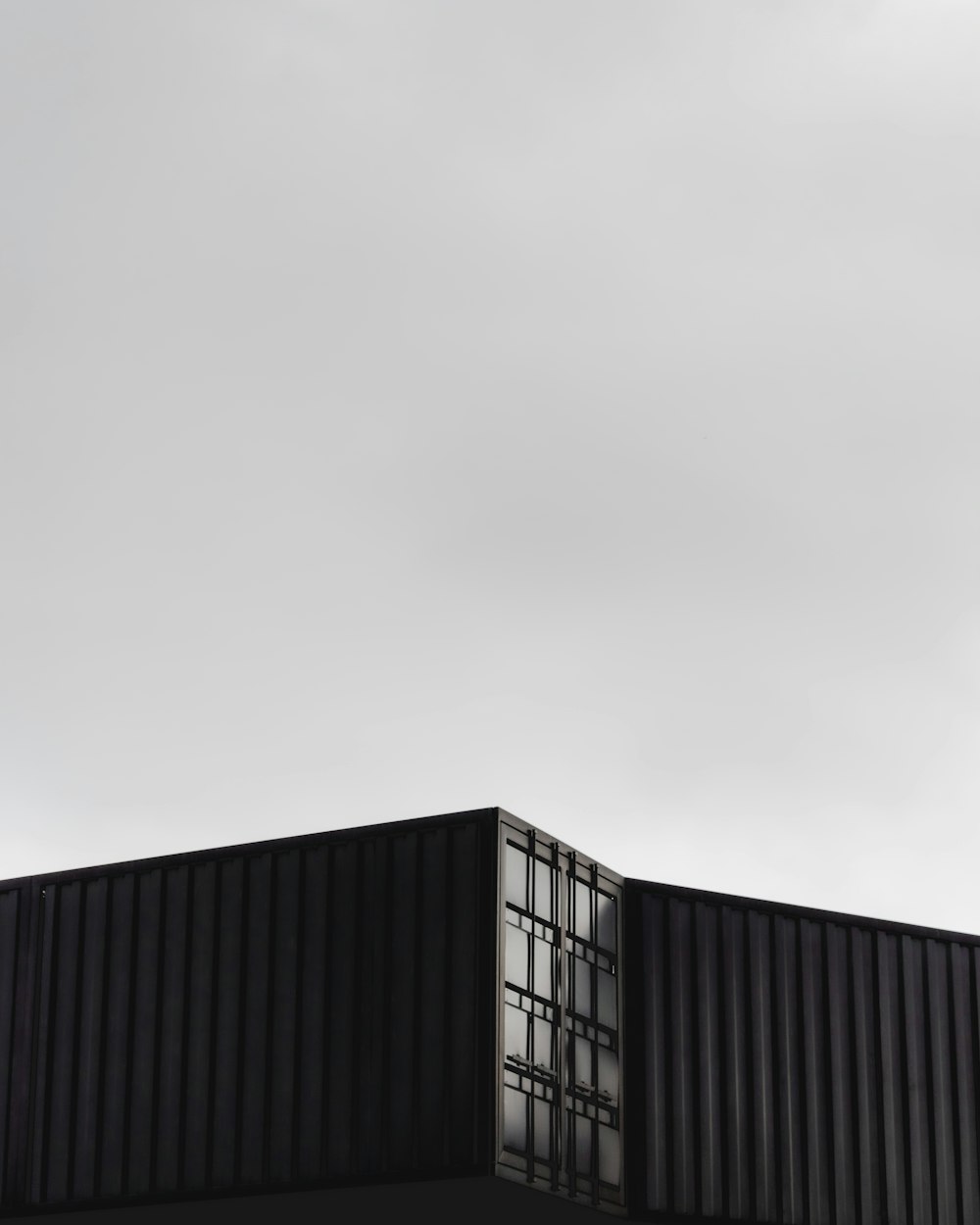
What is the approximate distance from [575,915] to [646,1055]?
320 centimetres

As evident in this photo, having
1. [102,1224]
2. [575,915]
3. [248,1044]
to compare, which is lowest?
[102,1224]

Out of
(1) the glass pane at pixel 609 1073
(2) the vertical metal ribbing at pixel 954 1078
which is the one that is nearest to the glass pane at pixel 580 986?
(1) the glass pane at pixel 609 1073

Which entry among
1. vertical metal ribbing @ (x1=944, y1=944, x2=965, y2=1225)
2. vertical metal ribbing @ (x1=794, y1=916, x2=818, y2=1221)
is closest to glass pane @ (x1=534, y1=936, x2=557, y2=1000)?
vertical metal ribbing @ (x1=794, y1=916, x2=818, y2=1221)

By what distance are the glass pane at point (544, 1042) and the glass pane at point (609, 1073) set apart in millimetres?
1924

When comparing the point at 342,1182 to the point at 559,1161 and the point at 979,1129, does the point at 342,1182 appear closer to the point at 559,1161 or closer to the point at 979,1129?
the point at 559,1161

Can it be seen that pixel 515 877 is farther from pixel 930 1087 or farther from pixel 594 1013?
pixel 930 1087

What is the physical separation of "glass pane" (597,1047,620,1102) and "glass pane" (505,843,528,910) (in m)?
3.70

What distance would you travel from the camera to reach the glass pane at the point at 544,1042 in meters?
33.5

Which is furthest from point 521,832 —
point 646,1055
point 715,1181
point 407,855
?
point 715,1181

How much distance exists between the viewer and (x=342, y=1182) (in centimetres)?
3288

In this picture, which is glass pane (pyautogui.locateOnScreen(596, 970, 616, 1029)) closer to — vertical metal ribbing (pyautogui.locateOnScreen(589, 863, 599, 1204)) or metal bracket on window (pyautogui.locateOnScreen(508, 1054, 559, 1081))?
vertical metal ribbing (pyautogui.locateOnScreen(589, 863, 599, 1204))

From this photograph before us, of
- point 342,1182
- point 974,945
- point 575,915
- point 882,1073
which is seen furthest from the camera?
point 974,945

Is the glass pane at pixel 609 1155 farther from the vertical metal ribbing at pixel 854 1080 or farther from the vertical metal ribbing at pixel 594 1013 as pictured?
the vertical metal ribbing at pixel 854 1080

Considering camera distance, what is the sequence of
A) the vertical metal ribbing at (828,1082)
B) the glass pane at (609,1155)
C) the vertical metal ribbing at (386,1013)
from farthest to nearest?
1. the vertical metal ribbing at (828,1082)
2. the glass pane at (609,1155)
3. the vertical metal ribbing at (386,1013)
